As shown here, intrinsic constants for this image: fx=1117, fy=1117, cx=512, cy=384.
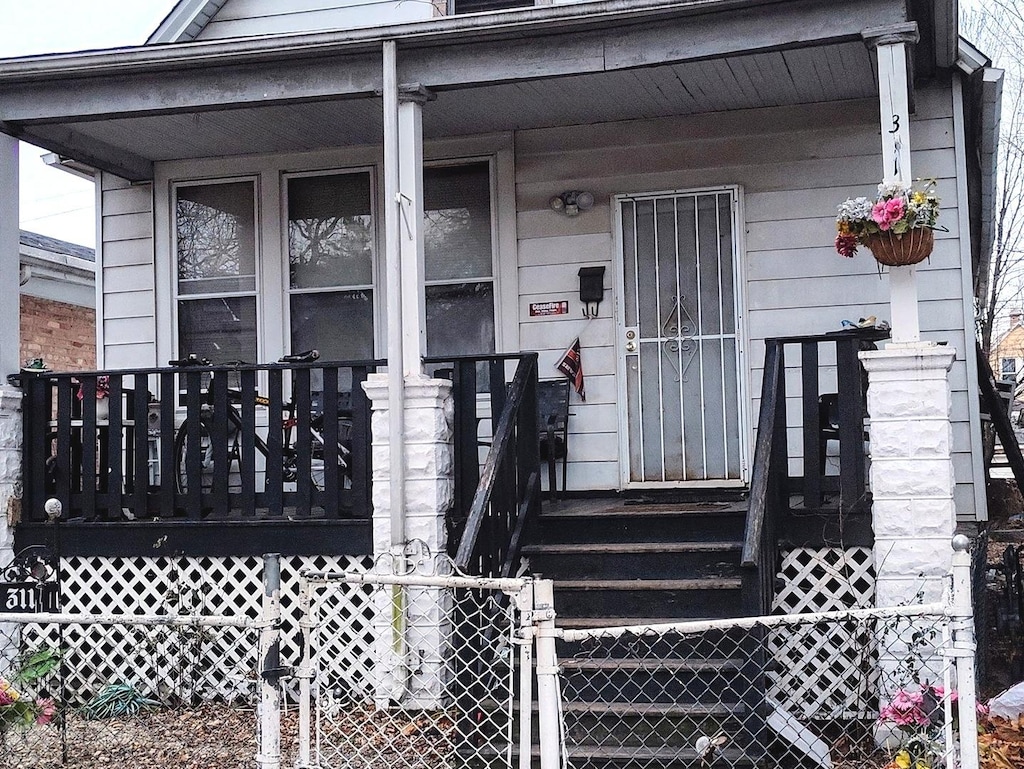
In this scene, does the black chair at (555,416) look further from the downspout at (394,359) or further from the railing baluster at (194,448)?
the railing baluster at (194,448)

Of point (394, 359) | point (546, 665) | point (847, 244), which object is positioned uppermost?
point (847, 244)

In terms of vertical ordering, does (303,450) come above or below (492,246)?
below

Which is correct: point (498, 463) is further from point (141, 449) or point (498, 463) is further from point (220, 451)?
point (141, 449)

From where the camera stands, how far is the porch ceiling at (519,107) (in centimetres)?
630

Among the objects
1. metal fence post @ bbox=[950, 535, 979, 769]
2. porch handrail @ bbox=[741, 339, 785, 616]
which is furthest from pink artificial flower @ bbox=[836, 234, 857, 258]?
metal fence post @ bbox=[950, 535, 979, 769]

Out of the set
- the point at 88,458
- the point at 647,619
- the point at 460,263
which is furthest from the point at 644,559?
the point at 88,458

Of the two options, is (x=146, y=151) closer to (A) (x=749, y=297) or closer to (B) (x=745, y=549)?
(A) (x=749, y=297)

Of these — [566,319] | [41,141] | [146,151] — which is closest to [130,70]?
[41,141]

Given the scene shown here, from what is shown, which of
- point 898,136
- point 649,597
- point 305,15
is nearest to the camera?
point 898,136

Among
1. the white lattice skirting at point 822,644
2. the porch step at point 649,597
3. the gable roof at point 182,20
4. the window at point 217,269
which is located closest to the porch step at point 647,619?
the porch step at point 649,597

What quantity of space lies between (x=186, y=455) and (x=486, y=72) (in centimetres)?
285

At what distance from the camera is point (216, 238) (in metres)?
8.19

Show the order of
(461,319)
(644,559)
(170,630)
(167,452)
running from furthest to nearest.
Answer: (461,319), (167,452), (170,630), (644,559)

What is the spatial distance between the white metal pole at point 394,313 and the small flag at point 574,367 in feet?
5.45
